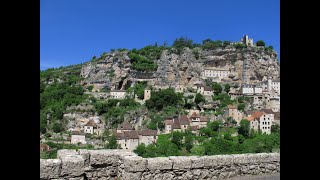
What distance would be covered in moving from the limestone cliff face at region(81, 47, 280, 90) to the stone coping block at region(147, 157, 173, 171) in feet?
276

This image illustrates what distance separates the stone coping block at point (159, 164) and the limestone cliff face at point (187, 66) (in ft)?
276

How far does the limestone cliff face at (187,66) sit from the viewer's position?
92125mm

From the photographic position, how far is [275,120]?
6569 centimetres

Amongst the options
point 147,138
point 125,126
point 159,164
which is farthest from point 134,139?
point 159,164

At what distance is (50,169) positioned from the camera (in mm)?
4453

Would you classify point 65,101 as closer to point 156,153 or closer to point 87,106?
point 87,106

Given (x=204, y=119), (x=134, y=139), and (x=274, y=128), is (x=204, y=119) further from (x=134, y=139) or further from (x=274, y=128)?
(x=134, y=139)

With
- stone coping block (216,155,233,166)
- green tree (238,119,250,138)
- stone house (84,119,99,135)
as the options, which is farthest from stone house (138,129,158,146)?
stone coping block (216,155,233,166)

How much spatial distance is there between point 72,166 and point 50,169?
318 millimetres

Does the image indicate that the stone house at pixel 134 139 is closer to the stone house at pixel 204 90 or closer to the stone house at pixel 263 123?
the stone house at pixel 263 123

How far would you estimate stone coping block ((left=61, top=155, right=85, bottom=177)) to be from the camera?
4.58 m

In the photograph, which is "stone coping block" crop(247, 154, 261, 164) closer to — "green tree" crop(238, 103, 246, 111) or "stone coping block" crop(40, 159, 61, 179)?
"stone coping block" crop(40, 159, 61, 179)
